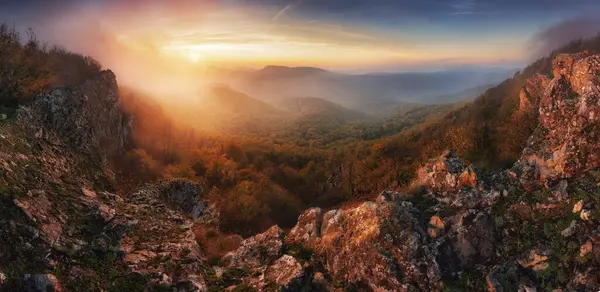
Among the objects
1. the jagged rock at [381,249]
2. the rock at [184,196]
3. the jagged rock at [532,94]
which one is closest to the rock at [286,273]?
the jagged rock at [381,249]

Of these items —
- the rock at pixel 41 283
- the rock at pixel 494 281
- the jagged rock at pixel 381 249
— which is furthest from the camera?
the jagged rock at pixel 381 249

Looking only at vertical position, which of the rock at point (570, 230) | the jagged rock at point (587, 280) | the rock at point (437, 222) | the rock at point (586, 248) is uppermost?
the rock at point (570, 230)

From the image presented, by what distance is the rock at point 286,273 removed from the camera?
49.9 feet

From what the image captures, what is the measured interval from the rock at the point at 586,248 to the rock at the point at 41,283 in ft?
56.9

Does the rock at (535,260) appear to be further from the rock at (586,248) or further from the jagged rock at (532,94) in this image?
the jagged rock at (532,94)

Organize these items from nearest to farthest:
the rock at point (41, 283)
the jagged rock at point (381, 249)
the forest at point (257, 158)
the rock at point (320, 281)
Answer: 1. the rock at point (41, 283)
2. the jagged rock at point (381, 249)
3. the rock at point (320, 281)
4. the forest at point (257, 158)

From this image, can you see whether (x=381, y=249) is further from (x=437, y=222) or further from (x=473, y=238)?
(x=473, y=238)

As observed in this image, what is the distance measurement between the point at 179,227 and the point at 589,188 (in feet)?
63.7

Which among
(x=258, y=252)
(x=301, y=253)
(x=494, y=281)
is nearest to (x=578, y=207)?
(x=494, y=281)

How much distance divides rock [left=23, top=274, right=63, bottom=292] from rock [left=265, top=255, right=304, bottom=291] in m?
7.85

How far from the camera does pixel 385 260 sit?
14719mm

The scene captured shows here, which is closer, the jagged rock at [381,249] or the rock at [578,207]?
the rock at [578,207]

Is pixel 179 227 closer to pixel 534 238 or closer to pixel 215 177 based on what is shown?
pixel 534 238

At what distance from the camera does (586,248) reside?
12359mm
